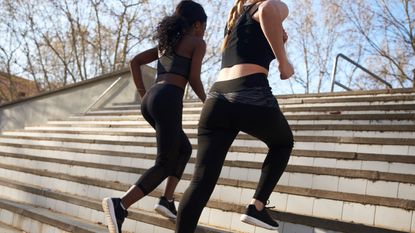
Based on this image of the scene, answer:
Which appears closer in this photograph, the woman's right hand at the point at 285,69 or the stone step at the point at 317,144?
the woman's right hand at the point at 285,69

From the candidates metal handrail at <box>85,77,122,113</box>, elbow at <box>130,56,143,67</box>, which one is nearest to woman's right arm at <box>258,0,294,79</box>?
elbow at <box>130,56,143,67</box>

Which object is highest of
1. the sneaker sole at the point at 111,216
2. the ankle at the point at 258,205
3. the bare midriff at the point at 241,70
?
the bare midriff at the point at 241,70

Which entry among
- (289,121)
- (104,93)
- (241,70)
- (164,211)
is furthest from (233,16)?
(104,93)

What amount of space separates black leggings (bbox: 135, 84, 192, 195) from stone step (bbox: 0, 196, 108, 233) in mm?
1165

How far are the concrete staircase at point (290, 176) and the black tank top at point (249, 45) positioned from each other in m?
1.29

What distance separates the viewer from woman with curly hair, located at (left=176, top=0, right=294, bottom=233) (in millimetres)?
2477

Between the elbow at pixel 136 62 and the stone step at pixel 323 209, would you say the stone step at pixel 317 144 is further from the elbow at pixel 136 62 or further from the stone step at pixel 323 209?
the elbow at pixel 136 62

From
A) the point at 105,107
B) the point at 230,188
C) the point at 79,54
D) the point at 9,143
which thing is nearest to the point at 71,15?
the point at 79,54

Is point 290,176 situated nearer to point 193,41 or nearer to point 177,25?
point 193,41

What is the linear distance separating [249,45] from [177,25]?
87cm

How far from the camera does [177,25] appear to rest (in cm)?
334

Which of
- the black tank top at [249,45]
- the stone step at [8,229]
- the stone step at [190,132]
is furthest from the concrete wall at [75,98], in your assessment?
the black tank top at [249,45]

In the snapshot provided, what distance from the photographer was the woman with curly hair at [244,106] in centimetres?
248

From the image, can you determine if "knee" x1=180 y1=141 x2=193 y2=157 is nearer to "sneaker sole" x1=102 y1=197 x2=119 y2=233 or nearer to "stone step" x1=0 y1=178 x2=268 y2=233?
"stone step" x1=0 y1=178 x2=268 y2=233
